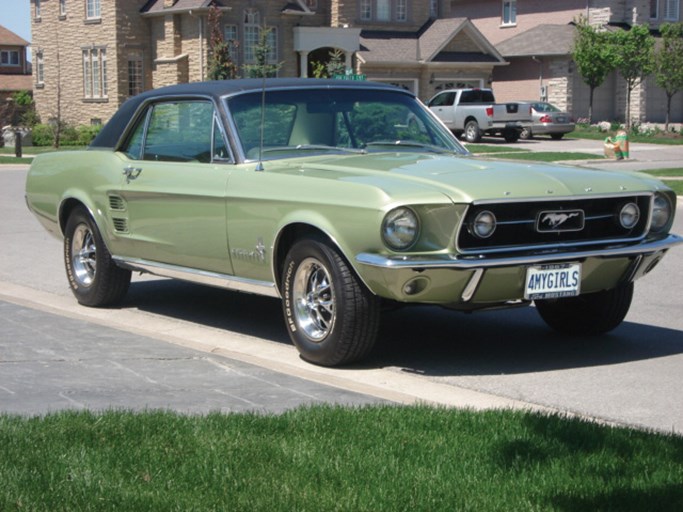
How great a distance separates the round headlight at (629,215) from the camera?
7.71 meters

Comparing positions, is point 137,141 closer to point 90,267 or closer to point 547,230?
point 90,267

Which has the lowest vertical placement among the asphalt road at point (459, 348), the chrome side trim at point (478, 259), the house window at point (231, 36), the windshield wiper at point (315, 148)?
the asphalt road at point (459, 348)

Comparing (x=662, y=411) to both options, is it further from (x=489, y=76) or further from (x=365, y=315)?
(x=489, y=76)

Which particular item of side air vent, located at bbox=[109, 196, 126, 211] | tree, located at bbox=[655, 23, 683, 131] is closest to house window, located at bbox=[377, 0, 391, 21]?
tree, located at bbox=[655, 23, 683, 131]

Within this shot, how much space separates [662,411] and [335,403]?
68.6 inches

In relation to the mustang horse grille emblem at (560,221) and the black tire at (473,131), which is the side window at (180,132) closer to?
the mustang horse grille emblem at (560,221)

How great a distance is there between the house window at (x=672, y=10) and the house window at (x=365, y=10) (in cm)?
1446

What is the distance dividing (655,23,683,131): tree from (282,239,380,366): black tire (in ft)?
140

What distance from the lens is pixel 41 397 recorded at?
6.53m

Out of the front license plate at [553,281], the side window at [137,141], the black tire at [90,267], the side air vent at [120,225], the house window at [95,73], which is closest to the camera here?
the front license plate at [553,281]

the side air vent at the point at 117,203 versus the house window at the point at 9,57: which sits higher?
the house window at the point at 9,57

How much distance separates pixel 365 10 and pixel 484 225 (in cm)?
4641

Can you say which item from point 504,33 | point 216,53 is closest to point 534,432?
point 216,53

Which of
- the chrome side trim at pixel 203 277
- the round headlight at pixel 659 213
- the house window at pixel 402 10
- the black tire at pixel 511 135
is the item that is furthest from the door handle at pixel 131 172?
the house window at pixel 402 10
